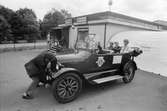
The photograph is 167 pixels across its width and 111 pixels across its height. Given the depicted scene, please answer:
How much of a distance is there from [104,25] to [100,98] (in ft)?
21.5

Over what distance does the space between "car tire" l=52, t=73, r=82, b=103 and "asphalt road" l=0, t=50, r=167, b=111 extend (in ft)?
0.51

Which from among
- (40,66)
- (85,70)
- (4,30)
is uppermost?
(4,30)

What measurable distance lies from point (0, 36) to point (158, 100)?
16642 mm

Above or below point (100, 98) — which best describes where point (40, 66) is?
above

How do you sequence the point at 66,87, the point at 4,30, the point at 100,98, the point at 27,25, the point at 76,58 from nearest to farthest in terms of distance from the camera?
the point at 66,87
the point at 100,98
the point at 76,58
the point at 4,30
the point at 27,25

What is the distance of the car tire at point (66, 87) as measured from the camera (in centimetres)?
276

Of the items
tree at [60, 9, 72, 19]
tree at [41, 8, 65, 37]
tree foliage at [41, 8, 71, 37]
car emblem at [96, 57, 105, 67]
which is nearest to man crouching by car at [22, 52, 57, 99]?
car emblem at [96, 57, 105, 67]

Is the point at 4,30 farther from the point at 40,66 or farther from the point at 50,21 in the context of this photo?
the point at 40,66

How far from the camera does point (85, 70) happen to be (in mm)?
3346

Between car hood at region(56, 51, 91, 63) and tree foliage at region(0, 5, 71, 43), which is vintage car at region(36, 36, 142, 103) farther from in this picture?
tree foliage at region(0, 5, 71, 43)

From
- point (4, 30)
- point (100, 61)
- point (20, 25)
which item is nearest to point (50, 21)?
point (20, 25)

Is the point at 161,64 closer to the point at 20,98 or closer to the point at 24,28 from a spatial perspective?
the point at 20,98

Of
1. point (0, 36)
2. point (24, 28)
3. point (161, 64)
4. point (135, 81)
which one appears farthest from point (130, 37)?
point (24, 28)

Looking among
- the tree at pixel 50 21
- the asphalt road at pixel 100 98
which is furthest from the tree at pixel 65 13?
the asphalt road at pixel 100 98
